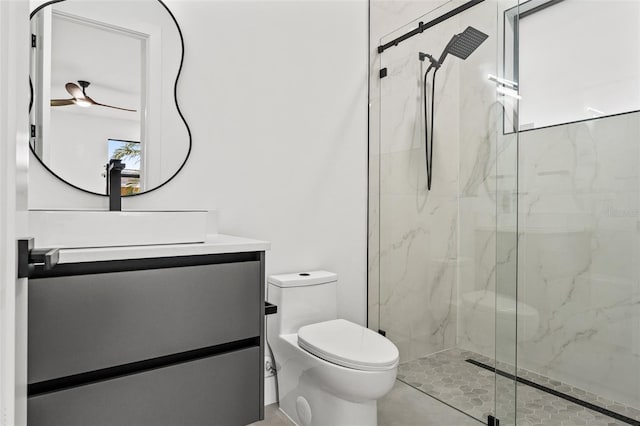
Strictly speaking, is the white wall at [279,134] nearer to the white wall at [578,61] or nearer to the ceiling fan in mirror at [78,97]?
the ceiling fan in mirror at [78,97]

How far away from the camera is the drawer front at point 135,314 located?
1002 mm

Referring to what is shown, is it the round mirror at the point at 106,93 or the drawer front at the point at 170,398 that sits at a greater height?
the round mirror at the point at 106,93

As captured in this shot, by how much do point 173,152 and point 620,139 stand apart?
178cm

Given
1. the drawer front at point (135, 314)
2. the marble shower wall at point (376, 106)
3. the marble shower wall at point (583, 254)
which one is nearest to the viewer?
the drawer front at point (135, 314)

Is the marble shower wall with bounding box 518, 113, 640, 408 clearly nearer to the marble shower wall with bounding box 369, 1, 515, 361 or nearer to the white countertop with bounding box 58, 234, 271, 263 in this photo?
the marble shower wall with bounding box 369, 1, 515, 361

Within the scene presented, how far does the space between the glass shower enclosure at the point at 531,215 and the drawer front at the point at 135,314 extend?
3.70 feet

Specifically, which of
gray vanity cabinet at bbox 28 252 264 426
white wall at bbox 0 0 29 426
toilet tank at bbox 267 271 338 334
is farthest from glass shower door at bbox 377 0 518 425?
white wall at bbox 0 0 29 426

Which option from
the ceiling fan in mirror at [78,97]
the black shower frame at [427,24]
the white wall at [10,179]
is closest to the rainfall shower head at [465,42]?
the black shower frame at [427,24]

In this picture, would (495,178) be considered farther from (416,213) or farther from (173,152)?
(173,152)

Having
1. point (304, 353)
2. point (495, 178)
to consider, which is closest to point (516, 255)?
point (495, 178)

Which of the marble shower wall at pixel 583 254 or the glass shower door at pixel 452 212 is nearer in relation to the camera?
the marble shower wall at pixel 583 254

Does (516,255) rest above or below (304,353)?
above

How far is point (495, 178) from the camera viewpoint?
5.82 feet

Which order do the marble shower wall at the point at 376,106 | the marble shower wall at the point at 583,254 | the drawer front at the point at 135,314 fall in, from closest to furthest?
the drawer front at the point at 135,314
the marble shower wall at the point at 583,254
the marble shower wall at the point at 376,106
